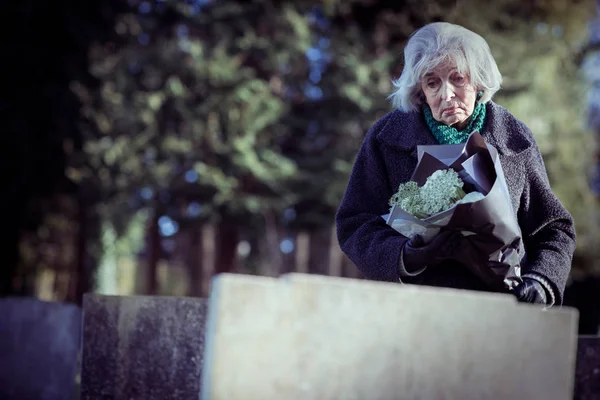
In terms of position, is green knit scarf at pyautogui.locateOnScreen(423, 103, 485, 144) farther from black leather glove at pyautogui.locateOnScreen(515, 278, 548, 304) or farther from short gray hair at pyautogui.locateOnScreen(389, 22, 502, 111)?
black leather glove at pyautogui.locateOnScreen(515, 278, 548, 304)

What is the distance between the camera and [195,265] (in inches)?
636

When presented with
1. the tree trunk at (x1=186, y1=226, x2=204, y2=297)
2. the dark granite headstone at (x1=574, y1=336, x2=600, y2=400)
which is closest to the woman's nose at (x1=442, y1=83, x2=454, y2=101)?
the dark granite headstone at (x1=574, y1=336, x2=600, y2=400)

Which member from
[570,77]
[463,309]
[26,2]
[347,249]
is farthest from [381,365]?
[570,77]

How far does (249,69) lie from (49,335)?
8424mm

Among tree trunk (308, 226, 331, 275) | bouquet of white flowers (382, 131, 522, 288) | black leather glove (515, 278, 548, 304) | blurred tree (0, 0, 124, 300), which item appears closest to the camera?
bouquet of white flowers (382, 131, 522, 288)

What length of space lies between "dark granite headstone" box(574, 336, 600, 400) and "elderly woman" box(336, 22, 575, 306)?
0.52 metres

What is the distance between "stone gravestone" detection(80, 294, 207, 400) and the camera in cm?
378

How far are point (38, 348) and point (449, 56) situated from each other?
12.2 ft

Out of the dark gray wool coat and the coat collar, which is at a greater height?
the coat collar

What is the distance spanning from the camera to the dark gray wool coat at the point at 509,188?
3.06 metres

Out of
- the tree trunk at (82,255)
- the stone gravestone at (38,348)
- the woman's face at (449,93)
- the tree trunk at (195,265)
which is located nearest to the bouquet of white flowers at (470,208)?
the woman's face at (449,93)

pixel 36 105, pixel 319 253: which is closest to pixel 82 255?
pixel 36 105

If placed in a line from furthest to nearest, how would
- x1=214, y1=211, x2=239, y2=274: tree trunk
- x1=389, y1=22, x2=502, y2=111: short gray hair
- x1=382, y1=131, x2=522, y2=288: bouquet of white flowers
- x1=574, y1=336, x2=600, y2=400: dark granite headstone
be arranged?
x1=214, y1=211, x2=239, y2=274: tree trunk < x1=574, y1=336, x2=600, y2=400: dark granite headstone < x1=389, y1=22, x2=502, y2=111: short gray hair < x1=382, y1=131, x2=522, y2=288: bouquet of white flowers

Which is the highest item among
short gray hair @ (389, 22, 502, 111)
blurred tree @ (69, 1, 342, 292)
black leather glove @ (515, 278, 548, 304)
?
blurred tree @ (69, 1, 342, 292)
